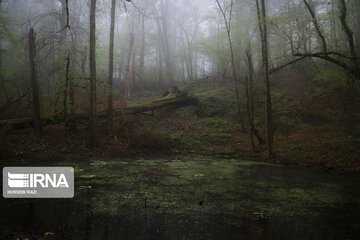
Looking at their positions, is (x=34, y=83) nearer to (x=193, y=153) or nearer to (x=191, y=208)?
(x=193, y=153)

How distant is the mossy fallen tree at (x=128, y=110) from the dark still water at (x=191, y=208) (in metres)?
5.97

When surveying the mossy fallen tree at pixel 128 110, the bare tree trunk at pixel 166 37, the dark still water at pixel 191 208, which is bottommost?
the dark still water at pixel 191 208

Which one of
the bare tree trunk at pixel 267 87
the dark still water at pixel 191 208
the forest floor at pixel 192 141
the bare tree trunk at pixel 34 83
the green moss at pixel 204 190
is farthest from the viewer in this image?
the bare tree trunk at pixel 34 83

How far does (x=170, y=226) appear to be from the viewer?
394cm

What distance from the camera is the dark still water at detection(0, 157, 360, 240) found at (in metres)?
3.71

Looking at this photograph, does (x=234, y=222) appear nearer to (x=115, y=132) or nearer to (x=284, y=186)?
(x=284, y=186)

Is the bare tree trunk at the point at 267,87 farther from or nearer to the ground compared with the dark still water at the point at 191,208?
farther from the ground

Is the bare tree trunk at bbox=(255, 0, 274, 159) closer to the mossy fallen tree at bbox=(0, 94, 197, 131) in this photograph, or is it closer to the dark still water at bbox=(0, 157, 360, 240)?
the dark still water at bbox=(0, 157, 360, 240)

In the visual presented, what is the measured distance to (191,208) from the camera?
15.6ft

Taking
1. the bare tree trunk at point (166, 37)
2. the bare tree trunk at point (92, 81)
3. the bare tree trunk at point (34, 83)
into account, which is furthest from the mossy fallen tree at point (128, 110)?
the bare tree trunk at point (166, 37)

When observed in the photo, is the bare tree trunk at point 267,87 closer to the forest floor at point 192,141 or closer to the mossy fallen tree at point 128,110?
the forest floor at point 192,141

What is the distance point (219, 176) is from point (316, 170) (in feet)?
13.1

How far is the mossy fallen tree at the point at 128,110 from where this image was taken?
11281 mm

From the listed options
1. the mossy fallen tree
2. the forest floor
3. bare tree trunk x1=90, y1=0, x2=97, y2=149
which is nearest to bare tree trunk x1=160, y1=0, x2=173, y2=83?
the mossy fallen tree
